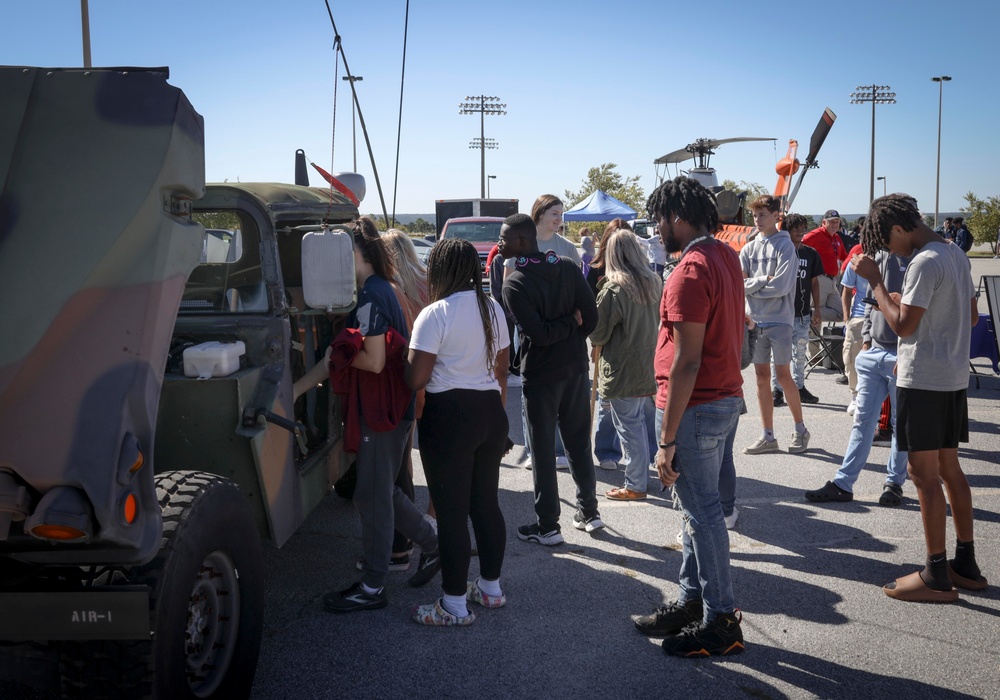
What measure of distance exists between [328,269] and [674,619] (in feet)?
7.50

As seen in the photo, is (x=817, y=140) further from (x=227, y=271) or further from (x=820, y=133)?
(x=227, y=271)

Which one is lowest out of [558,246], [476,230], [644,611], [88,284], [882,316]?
[644,611]

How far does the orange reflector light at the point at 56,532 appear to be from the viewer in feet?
7.28

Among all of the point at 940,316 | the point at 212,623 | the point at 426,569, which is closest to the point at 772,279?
the point at 940,316

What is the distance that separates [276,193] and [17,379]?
2.36 m

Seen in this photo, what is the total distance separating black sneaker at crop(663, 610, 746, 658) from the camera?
11.7 feet

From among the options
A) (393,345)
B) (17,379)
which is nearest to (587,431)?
(393,345)

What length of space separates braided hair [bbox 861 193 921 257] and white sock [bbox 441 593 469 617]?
285cm

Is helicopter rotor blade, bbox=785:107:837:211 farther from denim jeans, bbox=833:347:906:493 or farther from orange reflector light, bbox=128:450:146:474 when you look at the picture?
orange reflector light, bbox=128:450:146:474

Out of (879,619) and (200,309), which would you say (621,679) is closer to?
(879,619)

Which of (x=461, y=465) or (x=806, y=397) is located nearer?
(x=461, y=465)

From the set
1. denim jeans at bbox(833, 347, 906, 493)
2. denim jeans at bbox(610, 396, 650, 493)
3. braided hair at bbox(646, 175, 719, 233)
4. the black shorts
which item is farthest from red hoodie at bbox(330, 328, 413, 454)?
denim jeans at bbox(833, 347, 906, 493)

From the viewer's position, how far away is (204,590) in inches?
113

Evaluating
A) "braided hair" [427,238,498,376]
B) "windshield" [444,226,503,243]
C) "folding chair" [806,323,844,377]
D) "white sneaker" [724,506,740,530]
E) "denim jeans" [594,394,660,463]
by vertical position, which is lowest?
"white sneaker" [724,506,740,530]
